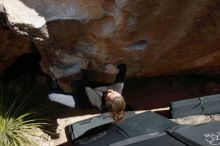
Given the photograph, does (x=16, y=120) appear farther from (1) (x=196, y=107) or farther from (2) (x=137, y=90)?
(1) (x=196, y=107)

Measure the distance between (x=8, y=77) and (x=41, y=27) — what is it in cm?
165

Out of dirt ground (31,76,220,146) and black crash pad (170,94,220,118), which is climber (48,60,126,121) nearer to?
dirt ground (31,76,220,146)

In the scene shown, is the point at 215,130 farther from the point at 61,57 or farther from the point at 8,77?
the point at 8,77

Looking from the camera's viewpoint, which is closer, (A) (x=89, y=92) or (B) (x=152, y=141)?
(B) (x=152, y=141)

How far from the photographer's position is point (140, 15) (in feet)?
17.0

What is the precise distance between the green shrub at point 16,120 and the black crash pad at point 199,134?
187 cm

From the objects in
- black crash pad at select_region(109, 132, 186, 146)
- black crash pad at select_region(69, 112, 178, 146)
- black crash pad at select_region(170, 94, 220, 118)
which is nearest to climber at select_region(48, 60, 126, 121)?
black crash pad at select_region(69, 112, 178, 146)

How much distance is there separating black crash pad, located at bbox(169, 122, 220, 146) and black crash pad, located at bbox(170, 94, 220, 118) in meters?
0.89

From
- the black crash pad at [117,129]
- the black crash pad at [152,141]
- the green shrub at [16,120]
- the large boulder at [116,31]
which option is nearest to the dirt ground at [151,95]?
the green shrub at [16,120]

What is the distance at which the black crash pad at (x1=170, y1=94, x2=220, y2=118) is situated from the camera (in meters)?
5.63

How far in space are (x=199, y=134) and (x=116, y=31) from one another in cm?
149

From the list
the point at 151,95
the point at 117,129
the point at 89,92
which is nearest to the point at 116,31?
the point at 89,92

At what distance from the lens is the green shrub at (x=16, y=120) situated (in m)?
5.65

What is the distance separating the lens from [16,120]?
581 centimetres
